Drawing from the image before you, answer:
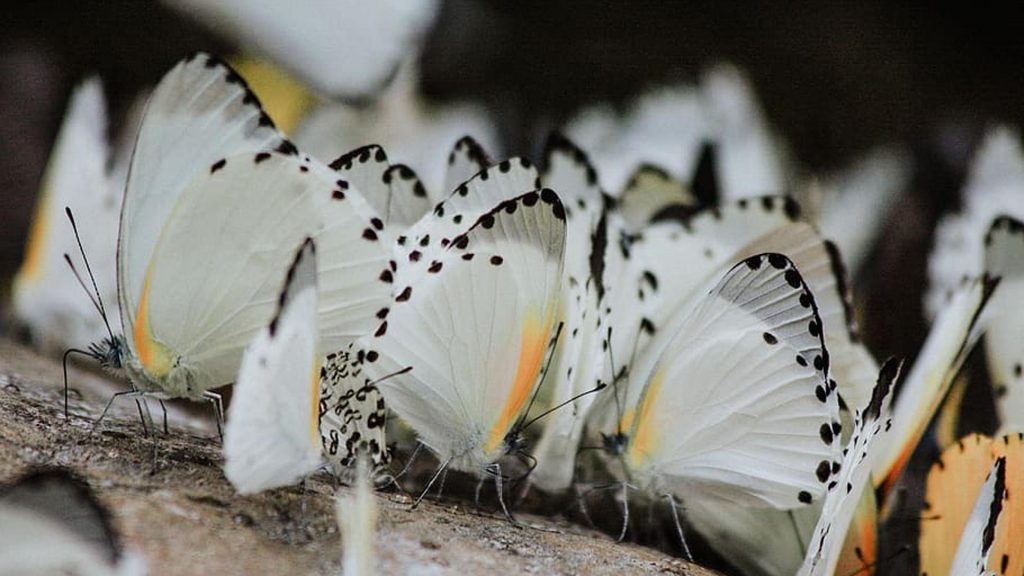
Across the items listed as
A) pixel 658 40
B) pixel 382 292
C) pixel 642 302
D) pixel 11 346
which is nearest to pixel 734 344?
pixel 642 302

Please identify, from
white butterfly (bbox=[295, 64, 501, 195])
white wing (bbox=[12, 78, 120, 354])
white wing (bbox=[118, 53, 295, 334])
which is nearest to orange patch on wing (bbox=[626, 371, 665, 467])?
white wing (bbox=[118, 53, 295, 334])

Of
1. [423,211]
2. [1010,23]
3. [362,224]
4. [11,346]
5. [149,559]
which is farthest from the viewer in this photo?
[1010,23]

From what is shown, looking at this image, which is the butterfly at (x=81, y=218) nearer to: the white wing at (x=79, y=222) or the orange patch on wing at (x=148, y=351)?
the white wing at (x=79, y=222)

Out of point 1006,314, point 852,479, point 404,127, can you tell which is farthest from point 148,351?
point 404,127

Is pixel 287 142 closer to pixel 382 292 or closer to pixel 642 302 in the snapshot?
pixel 382 292

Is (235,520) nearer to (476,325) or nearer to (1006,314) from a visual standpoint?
(476,325)

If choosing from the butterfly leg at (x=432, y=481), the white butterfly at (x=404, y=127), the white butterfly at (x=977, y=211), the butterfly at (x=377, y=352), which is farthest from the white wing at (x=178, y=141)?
the white butterfly at (x=977, y=211)
